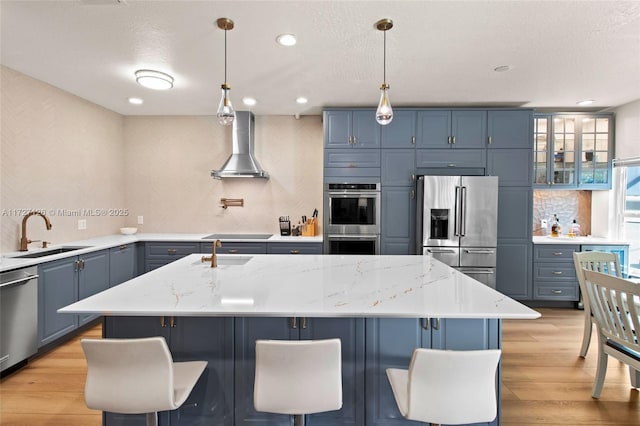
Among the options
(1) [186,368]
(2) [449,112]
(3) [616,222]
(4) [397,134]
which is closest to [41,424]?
(1) [186,368]

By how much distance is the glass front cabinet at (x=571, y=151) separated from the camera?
4125mm

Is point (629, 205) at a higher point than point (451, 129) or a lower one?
lower

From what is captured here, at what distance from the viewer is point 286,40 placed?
2371 mm

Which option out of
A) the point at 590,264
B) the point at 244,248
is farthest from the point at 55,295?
the point at 590,264

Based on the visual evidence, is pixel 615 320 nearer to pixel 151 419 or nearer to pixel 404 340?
pixel 404 340

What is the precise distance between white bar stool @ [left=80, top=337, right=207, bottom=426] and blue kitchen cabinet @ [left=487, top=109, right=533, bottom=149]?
13.6ft

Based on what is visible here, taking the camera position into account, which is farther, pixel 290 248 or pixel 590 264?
pixel 290 248

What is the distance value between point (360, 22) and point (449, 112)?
225 centimetres

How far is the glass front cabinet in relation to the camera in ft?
13.5

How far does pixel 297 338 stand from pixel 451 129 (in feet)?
11.1

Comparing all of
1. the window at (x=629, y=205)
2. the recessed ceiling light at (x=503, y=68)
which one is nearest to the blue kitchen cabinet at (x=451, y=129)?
the recessed ceiling light at (x=503, y=68)

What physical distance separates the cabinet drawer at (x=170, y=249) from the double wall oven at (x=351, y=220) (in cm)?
170

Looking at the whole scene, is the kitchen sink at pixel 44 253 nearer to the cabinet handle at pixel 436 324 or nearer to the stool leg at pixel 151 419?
the stool leg at pixel 151 419

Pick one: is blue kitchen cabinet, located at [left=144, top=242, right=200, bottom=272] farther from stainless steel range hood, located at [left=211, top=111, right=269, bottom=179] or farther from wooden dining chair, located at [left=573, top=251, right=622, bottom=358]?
Answer: wooden dining chair, located at [left=573, top=251, right=622, bottom=358]
